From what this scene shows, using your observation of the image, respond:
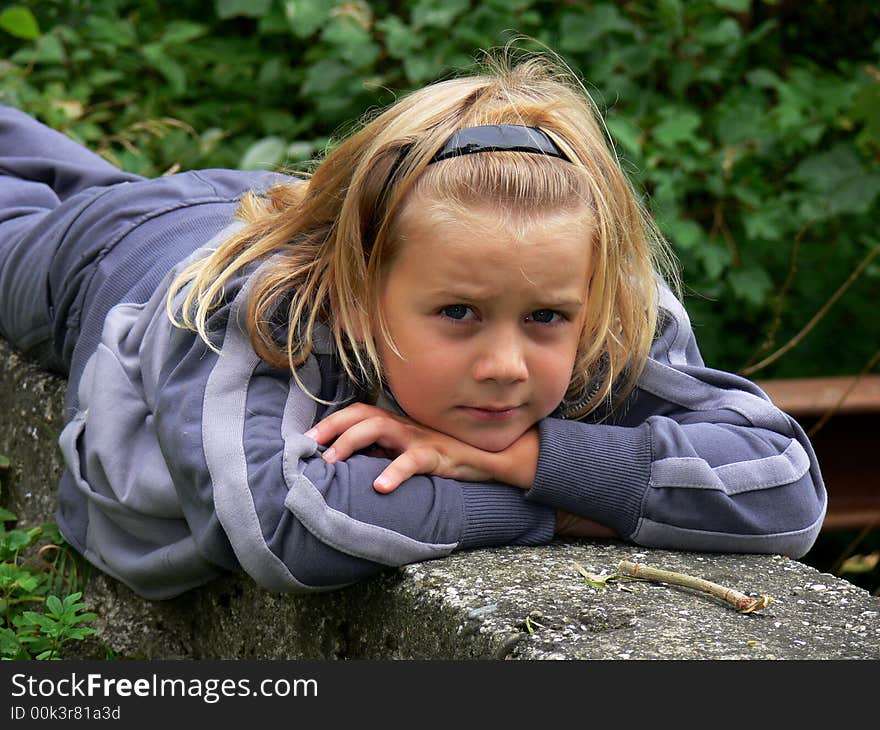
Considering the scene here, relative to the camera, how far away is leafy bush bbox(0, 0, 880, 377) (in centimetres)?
409

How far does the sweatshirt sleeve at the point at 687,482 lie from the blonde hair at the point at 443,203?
0.16 metres

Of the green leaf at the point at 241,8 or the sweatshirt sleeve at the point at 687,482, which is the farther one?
the green leaf at the point at 241,8

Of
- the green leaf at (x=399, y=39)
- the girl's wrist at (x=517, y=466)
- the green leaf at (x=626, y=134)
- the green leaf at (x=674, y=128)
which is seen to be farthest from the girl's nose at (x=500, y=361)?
Result: the green leaf at (x=399, y=39)

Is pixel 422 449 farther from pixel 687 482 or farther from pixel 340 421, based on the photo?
pixel 687 482

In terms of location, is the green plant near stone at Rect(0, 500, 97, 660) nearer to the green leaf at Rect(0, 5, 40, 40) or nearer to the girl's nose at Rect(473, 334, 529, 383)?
the girl's nose at Rect(473, 334, 529, 383)

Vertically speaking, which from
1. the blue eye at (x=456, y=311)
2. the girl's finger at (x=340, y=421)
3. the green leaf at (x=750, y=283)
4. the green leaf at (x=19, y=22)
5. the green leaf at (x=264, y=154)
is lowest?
the green leaf at (x=264, y=154)

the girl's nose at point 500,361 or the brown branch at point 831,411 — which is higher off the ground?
the girl's nose at point 500,361

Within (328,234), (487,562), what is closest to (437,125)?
(328,234)

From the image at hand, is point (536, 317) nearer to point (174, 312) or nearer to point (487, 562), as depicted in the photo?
point (487, 562)

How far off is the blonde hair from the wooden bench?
1262mm

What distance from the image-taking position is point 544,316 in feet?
6.55

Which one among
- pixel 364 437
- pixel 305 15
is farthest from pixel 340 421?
pixel 305 15

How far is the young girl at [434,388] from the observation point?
192 centimetres

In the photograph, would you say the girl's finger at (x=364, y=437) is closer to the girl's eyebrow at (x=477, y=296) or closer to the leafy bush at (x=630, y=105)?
the girl's eyebrow at (x=477, y=296)
